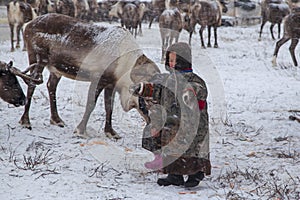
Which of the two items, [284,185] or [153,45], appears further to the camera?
[153,45]

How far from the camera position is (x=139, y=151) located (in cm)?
607

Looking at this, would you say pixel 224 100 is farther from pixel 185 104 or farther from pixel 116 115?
pixel 185 104

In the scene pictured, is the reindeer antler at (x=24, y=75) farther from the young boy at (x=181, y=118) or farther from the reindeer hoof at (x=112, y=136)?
the young boy at (x=181, y=118)

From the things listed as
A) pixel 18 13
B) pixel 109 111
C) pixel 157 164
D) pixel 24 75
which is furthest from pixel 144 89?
pixel 18 13

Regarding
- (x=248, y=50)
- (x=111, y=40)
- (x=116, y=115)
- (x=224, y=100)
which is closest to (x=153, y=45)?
(x=248, y=50)

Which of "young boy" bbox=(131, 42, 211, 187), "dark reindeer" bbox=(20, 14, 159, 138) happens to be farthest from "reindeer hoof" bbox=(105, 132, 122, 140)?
"young boy" bbox=(131, 42, 211, 187)

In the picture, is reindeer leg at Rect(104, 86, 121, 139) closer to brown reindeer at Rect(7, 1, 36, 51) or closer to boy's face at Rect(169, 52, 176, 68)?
boy's face at Rect(169, 52, 176, 68)

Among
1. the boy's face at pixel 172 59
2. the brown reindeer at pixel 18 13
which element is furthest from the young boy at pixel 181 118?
the brown reindeer at pixel 18 13

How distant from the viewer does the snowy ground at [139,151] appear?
4453 mm

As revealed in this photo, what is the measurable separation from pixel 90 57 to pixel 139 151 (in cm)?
154

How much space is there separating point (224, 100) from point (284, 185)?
4362 mm

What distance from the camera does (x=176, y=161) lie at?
4605mm

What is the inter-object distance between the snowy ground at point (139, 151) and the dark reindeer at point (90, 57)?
0.50 meters

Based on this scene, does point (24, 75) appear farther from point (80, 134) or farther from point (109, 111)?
point (109, 111)
